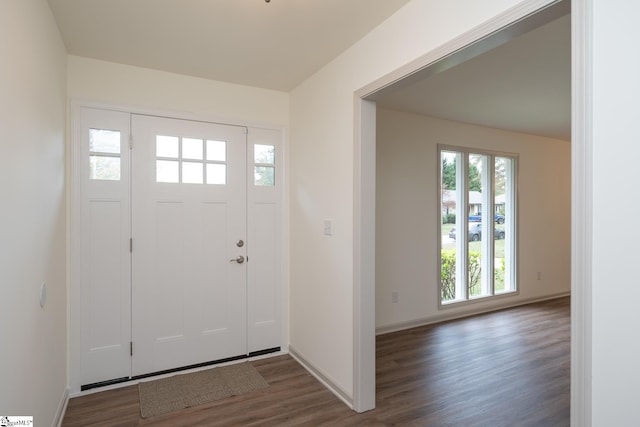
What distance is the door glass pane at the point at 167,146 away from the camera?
9.88ft

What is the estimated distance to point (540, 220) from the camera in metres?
5.57

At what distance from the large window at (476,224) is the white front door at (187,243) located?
2.73m

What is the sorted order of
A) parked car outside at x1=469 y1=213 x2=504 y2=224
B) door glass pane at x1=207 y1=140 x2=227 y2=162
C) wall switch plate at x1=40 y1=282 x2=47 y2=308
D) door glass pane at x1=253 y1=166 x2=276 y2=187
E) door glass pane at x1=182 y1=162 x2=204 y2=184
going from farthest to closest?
parked car outside at x1=469 y1=213 x2=504 y2=224, door glass pane at x1=253 y1=166 x2=276 y2=187, door glass pane at x1=207 y1=140 x2=227 y2=162, door glass pane at x1=182 y1=162 x2=204 y2=184, wall switch plate at x1=40 y1=282 x2=47 y2=308

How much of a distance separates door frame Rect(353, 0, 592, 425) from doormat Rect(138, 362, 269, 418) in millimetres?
978

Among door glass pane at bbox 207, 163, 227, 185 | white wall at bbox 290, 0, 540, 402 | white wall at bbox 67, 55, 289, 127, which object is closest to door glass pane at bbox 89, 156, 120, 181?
white wall at bbox 67, 55, 289, 127

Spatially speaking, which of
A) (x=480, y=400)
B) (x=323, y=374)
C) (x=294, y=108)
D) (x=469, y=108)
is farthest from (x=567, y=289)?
(x=294, y=108)

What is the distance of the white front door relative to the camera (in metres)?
2.94

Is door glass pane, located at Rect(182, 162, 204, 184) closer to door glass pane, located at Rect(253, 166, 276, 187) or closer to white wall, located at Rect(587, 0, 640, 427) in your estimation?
door glass pane, located at Rect(253, 166, 276, 187)

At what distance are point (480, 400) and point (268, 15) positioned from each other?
3.12 m

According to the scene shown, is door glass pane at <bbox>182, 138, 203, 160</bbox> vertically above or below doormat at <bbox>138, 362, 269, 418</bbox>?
above

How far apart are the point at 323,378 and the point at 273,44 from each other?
2.68 m

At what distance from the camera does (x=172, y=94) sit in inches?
121

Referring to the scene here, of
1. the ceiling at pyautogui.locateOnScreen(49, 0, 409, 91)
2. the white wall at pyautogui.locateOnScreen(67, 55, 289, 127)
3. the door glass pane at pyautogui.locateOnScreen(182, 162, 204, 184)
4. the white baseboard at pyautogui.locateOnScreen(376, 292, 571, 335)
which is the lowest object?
the white baseboard at pyautogui.locateOnScreen(376, 292, 571, 335)

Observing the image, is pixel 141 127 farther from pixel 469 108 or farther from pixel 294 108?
pixel 469 108
